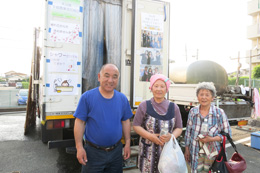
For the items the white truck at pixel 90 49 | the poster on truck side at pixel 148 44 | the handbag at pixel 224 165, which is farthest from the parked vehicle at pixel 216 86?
the handbag at pixel 224 165

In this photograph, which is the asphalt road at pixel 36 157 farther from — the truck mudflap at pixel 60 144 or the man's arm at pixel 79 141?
the man's arm at pixel 79 141

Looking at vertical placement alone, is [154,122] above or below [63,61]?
below

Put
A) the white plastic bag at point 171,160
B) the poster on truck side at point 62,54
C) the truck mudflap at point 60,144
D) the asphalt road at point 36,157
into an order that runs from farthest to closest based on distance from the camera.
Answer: the asphalt road at point 36,157 → the truck mudflap at point 60,144 → the poster on truck side at point 62,54 → the white plastic bag at point 171,160

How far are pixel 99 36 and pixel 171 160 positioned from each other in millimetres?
2736

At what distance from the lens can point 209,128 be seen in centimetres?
213

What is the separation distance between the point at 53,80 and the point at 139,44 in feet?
5.22

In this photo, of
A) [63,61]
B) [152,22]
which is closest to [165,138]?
[63,61]

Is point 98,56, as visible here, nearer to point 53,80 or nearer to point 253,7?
point 53,80

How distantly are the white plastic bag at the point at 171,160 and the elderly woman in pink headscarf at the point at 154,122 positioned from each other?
134 millimetres

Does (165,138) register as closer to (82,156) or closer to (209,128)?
(209,128)

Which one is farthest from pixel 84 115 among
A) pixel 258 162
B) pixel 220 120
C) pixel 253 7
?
pixel 253 7

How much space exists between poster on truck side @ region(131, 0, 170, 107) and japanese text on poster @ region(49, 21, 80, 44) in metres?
1.04

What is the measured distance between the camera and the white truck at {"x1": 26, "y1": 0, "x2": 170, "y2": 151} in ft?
9.12

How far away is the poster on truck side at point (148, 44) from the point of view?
330 centimetres
